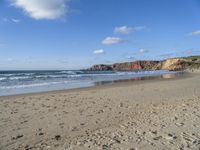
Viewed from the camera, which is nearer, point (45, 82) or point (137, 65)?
point (45, 82)

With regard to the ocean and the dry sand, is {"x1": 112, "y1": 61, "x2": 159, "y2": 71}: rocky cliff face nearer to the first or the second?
the ocean

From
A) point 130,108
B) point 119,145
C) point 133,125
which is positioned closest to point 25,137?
point 119,145

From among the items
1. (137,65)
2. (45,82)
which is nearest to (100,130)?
(45,82)

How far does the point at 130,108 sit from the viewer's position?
8.40 meters

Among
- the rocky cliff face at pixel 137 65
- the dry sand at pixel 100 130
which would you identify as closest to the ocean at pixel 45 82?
the dry sand at pixel 100 130

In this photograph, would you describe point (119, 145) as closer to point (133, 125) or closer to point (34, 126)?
point (133, 125)

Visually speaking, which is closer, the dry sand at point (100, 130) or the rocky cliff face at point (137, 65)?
the dry sand at point (100, 130)

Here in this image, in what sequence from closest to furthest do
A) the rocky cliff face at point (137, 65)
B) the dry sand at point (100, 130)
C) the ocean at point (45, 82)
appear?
the dry sand at point (100, 130), the ocean at point (45, 82), the rocky cliff face at point (137, 65)

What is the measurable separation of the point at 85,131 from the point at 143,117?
2000 mm

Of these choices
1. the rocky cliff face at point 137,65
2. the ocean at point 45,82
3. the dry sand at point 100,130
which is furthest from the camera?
the rocky cliff face at point 137,65

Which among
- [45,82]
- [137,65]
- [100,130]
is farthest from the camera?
[137,65]

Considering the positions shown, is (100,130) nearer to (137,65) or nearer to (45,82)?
(45,82)

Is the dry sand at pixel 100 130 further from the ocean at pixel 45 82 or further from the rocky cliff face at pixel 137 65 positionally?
the rocky cliff face at pixel 137 65

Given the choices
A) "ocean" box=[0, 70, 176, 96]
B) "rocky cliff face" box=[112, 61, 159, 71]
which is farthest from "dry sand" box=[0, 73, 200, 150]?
"rocky cliff face" box=[112, 61, 159, 71]
